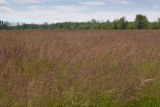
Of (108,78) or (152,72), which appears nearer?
(108,78)

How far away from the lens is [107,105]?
2113 millimetres

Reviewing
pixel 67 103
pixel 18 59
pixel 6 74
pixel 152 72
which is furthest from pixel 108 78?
pixel 18 59

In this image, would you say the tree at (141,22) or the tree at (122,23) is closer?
the tree at (141,22)

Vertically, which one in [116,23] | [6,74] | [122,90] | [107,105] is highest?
[116,23]

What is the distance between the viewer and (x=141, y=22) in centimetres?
3941

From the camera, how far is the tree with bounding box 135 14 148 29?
38.9 meters

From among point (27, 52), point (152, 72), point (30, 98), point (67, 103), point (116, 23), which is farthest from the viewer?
point (116, 23)

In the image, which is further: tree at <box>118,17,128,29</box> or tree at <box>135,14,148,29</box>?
tree at <box>118,17,128,29</box>

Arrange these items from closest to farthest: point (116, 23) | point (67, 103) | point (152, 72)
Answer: point (67, 103) < point (152, 72) < point (116, 23)

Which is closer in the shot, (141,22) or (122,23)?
(141,22)

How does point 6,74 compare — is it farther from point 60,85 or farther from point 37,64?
point 37,64

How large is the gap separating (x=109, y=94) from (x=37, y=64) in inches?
61.9

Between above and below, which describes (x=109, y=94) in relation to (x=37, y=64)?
below

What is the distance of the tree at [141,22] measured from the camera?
38938 mm
